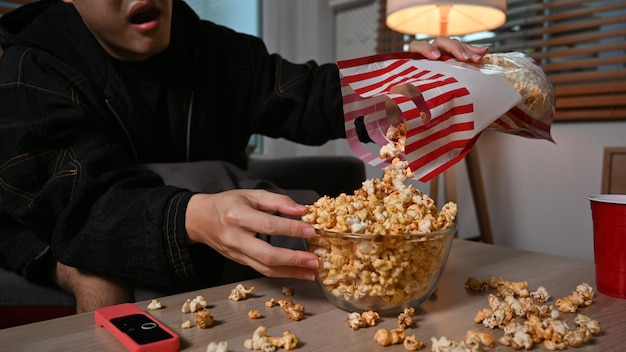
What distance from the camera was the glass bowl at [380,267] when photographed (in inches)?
20.6

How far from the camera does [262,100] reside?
4.03 feet

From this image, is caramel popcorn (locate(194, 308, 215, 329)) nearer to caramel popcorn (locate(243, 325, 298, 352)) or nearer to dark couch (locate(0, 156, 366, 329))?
caramel popcorn (locate(243, 325, 298, 352))

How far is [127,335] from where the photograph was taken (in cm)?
49

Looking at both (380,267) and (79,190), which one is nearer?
(380,267)

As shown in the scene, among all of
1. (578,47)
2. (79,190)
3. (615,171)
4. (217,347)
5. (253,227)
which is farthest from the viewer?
(578,47)

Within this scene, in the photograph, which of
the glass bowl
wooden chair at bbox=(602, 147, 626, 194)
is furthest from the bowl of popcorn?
wooden chair at bbox=(602, 147, 626, 194)

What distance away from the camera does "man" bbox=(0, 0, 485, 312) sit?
0.66 metres

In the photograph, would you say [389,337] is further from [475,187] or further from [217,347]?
[475,187]

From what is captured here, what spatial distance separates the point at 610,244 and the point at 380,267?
0.33m

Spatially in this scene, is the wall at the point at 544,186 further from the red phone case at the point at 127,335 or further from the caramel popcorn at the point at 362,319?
the red phone case at the point at 127,335

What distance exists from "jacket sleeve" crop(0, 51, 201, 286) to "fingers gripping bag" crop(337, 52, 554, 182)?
0.30 meters

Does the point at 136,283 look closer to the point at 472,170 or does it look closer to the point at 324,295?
Result: the point at 324,295

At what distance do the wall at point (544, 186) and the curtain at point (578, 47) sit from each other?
0.08m

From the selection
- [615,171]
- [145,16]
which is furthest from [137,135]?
[615,171]
